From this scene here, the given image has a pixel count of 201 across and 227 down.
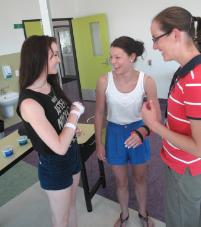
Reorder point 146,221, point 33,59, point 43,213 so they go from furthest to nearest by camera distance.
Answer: point 43,213 < point 146,221 < point 33,59

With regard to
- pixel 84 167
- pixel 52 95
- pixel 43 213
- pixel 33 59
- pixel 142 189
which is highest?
pixel 33 59

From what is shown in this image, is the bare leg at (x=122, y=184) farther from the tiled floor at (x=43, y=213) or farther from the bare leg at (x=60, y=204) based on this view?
the bare leg at (x=60, y=204)

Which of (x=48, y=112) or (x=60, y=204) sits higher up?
(x=48, y=112)

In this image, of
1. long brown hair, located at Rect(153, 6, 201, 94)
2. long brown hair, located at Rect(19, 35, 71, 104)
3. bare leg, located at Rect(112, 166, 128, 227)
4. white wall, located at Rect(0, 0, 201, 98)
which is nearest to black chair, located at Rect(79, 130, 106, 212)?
bare leg, located at Rect(112, 166, 128, 227)

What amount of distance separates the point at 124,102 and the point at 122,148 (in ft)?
1.04

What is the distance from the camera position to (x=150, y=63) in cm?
494

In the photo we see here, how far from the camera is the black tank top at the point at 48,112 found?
129cm

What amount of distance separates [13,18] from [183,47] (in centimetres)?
438

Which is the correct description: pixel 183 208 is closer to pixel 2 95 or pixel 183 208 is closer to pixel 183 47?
pixel 183 47

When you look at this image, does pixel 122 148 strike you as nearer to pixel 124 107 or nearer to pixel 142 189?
pixel 124 107

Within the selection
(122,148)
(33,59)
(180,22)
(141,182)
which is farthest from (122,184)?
(180,22)

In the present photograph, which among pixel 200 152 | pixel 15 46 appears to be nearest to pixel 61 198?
pixel 200 152

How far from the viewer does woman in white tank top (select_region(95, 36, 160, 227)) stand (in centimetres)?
157

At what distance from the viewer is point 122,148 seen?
172 cm
